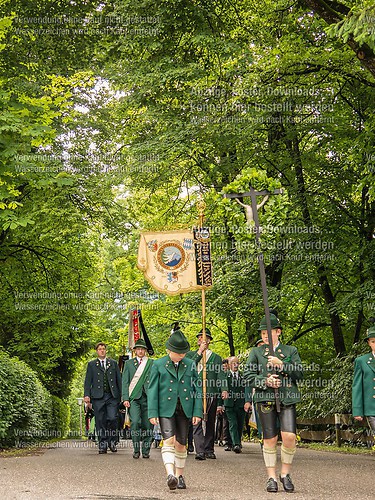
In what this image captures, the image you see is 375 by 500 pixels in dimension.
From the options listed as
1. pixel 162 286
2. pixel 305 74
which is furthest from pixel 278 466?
pixel 305 74

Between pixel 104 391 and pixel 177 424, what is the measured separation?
7.82 meters

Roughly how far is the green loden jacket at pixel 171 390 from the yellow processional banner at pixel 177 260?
707 centimetres

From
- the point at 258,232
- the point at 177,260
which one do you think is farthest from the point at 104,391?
the point at 258,232

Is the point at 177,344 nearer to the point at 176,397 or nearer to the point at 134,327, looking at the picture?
the point at 176,397

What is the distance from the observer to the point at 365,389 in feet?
34.8

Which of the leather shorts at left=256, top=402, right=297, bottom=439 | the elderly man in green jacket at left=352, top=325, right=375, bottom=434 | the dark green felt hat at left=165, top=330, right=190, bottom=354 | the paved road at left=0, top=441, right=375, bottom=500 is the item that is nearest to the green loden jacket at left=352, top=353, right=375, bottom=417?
the elderly man in green jacket at left=352, top=325, right=375, bottom=434

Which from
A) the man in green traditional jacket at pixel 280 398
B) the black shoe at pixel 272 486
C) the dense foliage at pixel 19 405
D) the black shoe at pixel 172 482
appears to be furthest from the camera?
the dense foliage at pixel 19 405

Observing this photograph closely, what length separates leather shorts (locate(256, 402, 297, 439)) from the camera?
957 cm

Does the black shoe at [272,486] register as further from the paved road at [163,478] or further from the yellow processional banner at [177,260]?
the yellow processional banner at [177,260]

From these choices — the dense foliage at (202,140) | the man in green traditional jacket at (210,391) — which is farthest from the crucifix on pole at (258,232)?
the dense foliage at (202,140)

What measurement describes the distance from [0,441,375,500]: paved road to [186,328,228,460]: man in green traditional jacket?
0.32 meters

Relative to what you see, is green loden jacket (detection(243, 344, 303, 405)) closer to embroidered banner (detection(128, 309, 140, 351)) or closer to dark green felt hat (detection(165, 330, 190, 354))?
Answer: dark green felt hat (detection(165, 330, 190, 354))

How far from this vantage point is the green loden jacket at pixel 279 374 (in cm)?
964

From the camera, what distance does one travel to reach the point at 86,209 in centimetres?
2202
